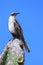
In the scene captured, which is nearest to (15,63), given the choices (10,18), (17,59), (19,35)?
(17,59)

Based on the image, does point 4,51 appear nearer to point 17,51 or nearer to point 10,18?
point 17,51

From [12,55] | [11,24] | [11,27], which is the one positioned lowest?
[12,55]

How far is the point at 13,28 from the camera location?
1143cm

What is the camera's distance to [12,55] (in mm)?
7020

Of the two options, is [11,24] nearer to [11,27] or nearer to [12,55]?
[11,27]

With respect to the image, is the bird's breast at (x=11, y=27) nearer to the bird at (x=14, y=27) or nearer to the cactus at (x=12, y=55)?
the bird at (x=14, y=27)

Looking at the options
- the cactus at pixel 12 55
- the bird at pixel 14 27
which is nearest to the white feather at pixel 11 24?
the bird at pixel 14 27

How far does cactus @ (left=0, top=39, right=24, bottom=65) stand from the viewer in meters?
6.88

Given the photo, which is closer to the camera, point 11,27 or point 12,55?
point 12,55

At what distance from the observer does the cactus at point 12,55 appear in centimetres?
688

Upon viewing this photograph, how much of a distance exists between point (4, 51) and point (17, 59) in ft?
1.71

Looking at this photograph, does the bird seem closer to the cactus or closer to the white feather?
the white feather

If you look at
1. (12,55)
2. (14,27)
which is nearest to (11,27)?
(14,27)

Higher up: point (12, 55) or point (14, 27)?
point (14, 27)
